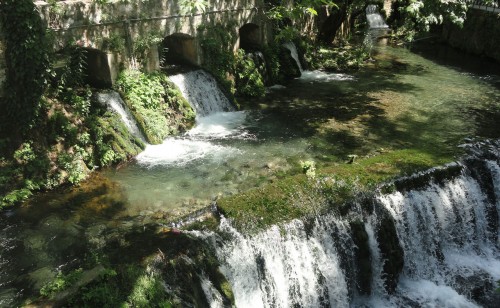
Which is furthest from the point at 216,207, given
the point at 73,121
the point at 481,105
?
the point at 481,105

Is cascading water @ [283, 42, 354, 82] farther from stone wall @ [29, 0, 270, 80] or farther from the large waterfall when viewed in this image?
the large waterfall

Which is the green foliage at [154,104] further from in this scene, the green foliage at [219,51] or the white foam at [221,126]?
the green foliage at [219,51]

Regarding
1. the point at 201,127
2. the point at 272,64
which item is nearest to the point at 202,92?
the point at 201,127

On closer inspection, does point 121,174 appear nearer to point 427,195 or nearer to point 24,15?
point 24,15

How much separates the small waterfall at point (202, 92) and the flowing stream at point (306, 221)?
0.72m

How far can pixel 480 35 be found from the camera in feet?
71.4

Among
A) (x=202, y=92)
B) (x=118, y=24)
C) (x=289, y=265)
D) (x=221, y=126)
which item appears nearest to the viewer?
(x=289, y=265)

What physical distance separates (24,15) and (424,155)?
9356 mm

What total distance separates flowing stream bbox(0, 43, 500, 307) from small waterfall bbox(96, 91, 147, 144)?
539 mm

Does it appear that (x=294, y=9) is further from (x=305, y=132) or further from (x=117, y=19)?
(x=117, y=19)

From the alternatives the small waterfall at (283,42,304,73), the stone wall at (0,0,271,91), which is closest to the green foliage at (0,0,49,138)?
the stone wall at (0,0,271,91)

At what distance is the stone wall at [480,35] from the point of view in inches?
811

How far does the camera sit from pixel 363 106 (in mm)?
14695

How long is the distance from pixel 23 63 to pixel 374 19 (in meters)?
27.6
